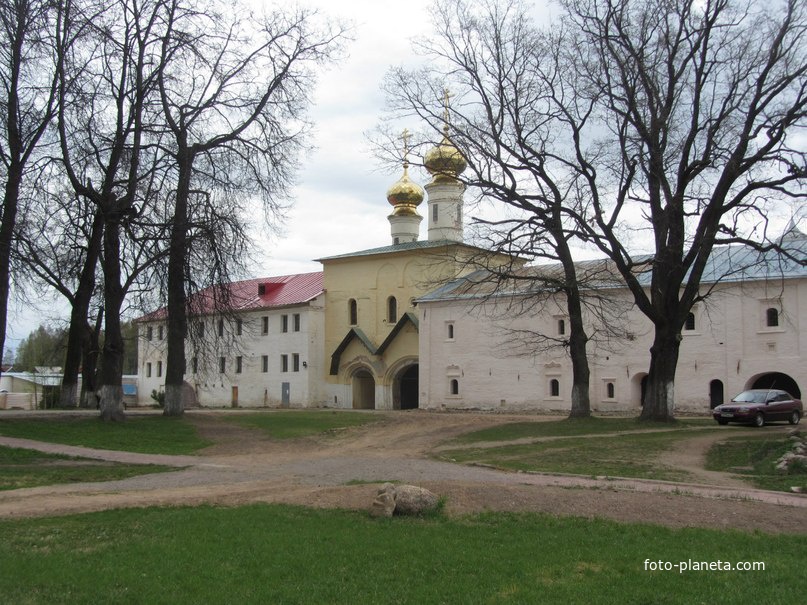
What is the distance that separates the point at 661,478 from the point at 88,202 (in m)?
19.2

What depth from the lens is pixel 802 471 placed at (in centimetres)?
1534

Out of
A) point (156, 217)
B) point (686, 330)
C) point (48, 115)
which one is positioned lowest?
point (686, 330)

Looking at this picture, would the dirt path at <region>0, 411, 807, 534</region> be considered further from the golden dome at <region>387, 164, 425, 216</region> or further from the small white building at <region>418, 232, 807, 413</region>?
the golden dome at <region>387, 164, 425, 216</region>

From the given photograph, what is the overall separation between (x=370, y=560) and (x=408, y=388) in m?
41.0

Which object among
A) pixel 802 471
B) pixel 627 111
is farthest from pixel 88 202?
A: pixel 802 471

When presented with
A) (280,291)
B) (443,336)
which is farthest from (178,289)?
(280,291)

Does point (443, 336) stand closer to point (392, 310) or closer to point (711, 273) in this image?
point (392, 310)

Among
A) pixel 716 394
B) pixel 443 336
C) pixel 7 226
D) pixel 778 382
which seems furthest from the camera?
pixel 443 336

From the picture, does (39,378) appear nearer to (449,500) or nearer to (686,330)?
(686,330)

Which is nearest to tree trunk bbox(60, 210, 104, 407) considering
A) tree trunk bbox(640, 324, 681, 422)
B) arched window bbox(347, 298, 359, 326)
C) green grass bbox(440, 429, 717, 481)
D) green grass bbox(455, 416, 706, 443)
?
green grass bbox(455, 416, 706, 443)

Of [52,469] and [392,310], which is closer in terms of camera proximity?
[52,469]

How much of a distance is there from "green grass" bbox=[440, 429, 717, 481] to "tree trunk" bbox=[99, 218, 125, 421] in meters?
11.2

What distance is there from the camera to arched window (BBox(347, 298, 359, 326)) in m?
52.2

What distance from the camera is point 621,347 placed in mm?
37719
